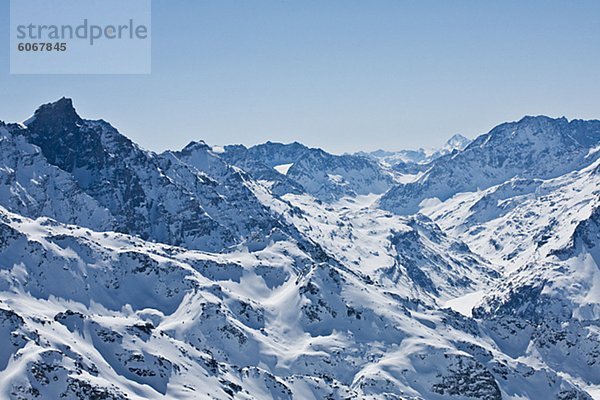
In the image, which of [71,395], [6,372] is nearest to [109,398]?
[71,395]

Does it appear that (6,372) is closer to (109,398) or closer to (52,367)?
(52,367)

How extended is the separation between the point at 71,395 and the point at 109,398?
Answer: 921 centimetres

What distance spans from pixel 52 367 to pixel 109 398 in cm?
1628

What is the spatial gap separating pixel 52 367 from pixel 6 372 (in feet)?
36.9

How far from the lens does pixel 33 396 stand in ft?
627

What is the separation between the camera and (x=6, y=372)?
19725 cm

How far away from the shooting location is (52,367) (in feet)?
650

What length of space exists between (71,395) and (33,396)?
29.0 feet

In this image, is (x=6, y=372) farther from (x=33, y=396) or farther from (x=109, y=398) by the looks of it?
(x=109, y=398)

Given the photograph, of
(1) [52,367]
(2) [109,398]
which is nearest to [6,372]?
(1) [52,367]

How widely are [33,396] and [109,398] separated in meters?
18.0

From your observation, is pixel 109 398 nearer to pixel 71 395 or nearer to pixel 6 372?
pixel 71 395
